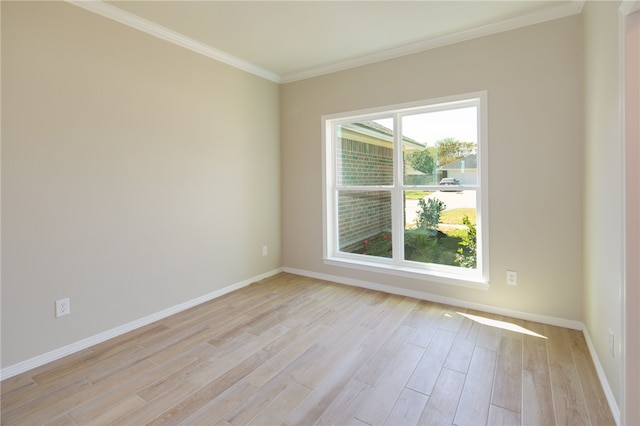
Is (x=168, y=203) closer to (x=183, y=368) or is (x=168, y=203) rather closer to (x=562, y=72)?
(x=183, y=368)

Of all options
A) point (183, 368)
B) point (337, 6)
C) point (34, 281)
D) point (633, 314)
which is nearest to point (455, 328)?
point (633, 314)

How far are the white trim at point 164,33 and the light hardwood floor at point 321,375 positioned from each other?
260 cm

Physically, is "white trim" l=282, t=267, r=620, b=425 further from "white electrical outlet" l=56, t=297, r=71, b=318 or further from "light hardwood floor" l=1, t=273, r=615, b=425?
"white electrical outlet" l=56, t=297, r=71, b=318

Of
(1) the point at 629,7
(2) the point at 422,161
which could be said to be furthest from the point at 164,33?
(1) the point at 629,7

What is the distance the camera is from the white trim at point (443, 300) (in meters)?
2.67

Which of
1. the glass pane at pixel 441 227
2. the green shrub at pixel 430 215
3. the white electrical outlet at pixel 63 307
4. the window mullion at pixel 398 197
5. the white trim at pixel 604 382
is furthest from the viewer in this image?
the window mullion at pixel 398 197

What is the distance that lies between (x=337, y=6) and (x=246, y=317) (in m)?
2.79

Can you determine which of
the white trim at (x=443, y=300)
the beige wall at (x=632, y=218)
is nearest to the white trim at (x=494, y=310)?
the white trim at (x=443, y=300)

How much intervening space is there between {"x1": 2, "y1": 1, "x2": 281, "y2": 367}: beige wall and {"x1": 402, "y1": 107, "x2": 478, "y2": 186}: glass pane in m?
1.95

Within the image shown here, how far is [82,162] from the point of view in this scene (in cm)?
240

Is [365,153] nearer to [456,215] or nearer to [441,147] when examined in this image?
[441,147]

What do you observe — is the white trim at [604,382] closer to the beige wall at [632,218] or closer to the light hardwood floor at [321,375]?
the light hardwood floor at [321,375]

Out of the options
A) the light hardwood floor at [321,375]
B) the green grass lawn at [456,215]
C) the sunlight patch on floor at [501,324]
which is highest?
A: the green grass lawn at [456,215]

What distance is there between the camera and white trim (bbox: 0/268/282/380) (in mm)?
2109
